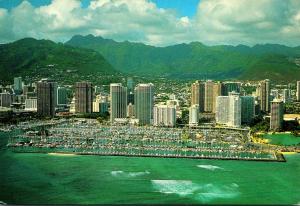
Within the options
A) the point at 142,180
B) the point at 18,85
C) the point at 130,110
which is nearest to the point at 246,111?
the point at 130,110

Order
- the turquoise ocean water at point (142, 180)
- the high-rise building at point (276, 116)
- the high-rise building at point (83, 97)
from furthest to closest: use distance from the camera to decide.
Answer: the high-rise building at point (83, 97) → the high-rise building at point (276, 116) → the turquoise ocean water at point (142, 180)

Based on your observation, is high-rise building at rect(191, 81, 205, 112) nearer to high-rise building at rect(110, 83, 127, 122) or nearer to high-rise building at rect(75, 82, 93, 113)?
high-rise building at rect(110, 83, 127, 122)

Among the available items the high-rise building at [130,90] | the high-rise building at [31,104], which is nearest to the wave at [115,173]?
the high-rise building at [130,90]

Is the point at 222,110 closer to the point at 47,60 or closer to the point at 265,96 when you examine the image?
the point at 265,96

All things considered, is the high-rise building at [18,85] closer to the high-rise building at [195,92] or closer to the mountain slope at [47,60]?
the mountain slope at [47,60]

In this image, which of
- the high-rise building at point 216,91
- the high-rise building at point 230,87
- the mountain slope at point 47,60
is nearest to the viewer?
the mountain slope at point 47,60

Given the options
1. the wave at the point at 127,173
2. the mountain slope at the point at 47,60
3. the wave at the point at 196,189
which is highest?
the mountain slope at the point at 47,60
